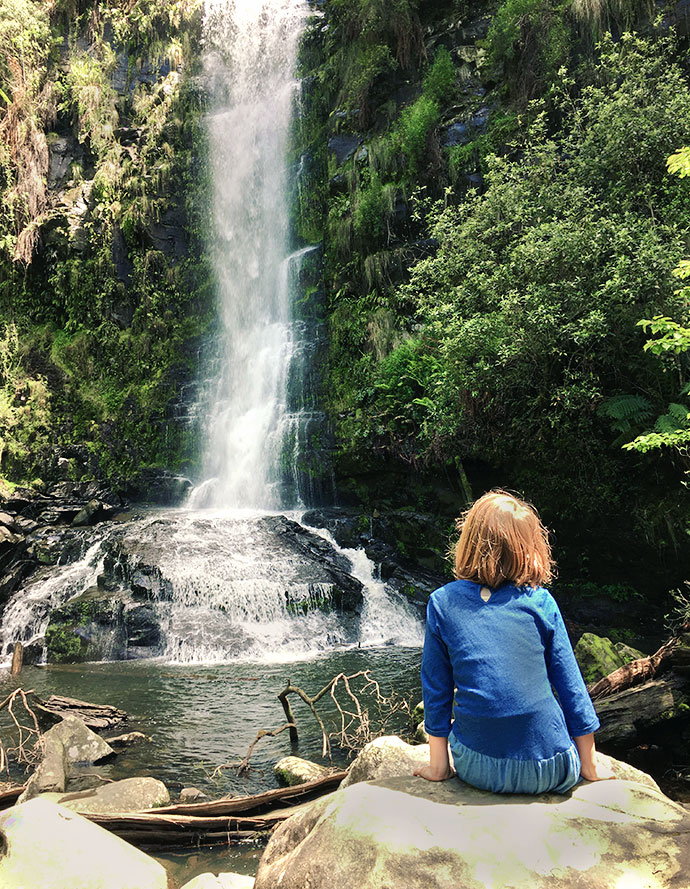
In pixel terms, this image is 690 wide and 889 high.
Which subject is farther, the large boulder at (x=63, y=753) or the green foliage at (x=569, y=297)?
the green foliage at (x=569, y=297)

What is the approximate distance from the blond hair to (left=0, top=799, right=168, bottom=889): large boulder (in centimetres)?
256

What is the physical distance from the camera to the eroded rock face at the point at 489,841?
1647mm

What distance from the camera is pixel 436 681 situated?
2131 mm

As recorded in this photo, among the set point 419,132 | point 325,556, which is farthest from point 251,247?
point 325,556

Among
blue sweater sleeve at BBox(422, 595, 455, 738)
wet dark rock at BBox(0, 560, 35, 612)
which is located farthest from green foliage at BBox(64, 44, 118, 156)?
blue sweater sleeve at BBox(422, 595, 455, 738)

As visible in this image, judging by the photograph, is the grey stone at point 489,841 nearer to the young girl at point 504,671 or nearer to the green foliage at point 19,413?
the young girl at point 504,671

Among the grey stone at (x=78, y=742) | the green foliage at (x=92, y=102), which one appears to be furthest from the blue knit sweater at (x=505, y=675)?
the green foliage at (x=92, y=102)

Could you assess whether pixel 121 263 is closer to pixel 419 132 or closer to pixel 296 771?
pixel 419 132

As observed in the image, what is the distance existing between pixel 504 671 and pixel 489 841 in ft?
1.59

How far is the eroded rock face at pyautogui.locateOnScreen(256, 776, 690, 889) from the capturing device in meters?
1.65

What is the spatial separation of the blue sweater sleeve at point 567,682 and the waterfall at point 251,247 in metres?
13.0

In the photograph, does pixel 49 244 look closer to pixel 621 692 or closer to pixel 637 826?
pixel 621 692

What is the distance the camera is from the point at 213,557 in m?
11.4

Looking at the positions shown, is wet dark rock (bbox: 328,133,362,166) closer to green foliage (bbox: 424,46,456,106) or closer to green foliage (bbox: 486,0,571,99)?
green foliage (bbox: 424,46,456,106)
